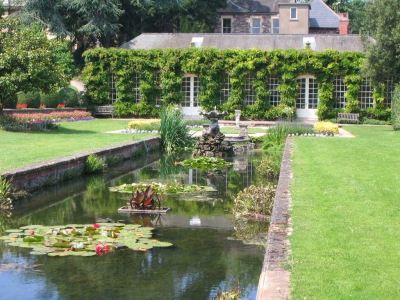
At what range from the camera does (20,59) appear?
20344mm

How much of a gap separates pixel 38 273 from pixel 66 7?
1253 inches

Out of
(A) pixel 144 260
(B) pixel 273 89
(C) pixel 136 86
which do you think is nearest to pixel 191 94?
(C) pixel 136 86

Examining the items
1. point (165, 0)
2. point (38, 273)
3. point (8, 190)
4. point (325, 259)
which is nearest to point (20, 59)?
point (8, 190)

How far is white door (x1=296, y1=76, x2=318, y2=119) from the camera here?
3164cm

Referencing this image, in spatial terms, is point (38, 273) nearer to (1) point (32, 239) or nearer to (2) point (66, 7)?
(1) point (32, 239)

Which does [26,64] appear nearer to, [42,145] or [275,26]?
[42,145]

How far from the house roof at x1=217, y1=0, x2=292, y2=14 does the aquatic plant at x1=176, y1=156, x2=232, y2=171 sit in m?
33.6

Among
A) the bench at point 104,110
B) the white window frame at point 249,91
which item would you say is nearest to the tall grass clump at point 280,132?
the white window frame at point 249,91

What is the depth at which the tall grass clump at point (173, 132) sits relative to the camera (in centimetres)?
2050

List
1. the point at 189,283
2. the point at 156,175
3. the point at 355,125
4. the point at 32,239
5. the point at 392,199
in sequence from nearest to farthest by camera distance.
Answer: the point at 189,283 → the point at 32,239 → the point at 392,199 → the point at 156,175 → the point at 355,125

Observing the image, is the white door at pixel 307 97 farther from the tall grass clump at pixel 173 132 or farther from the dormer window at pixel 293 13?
the dormer window at pixel 293 13

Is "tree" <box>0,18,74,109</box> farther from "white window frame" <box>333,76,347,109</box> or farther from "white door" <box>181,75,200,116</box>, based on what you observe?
"white window frame" <box>333,76,347,109</box>

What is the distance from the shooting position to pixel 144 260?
6973mm

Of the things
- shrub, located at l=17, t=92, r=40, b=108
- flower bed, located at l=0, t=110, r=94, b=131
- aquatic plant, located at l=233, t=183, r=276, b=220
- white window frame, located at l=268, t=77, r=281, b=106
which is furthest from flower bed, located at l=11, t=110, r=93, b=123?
aquatic plant, located at l=233, t=183, r=276, b=220
